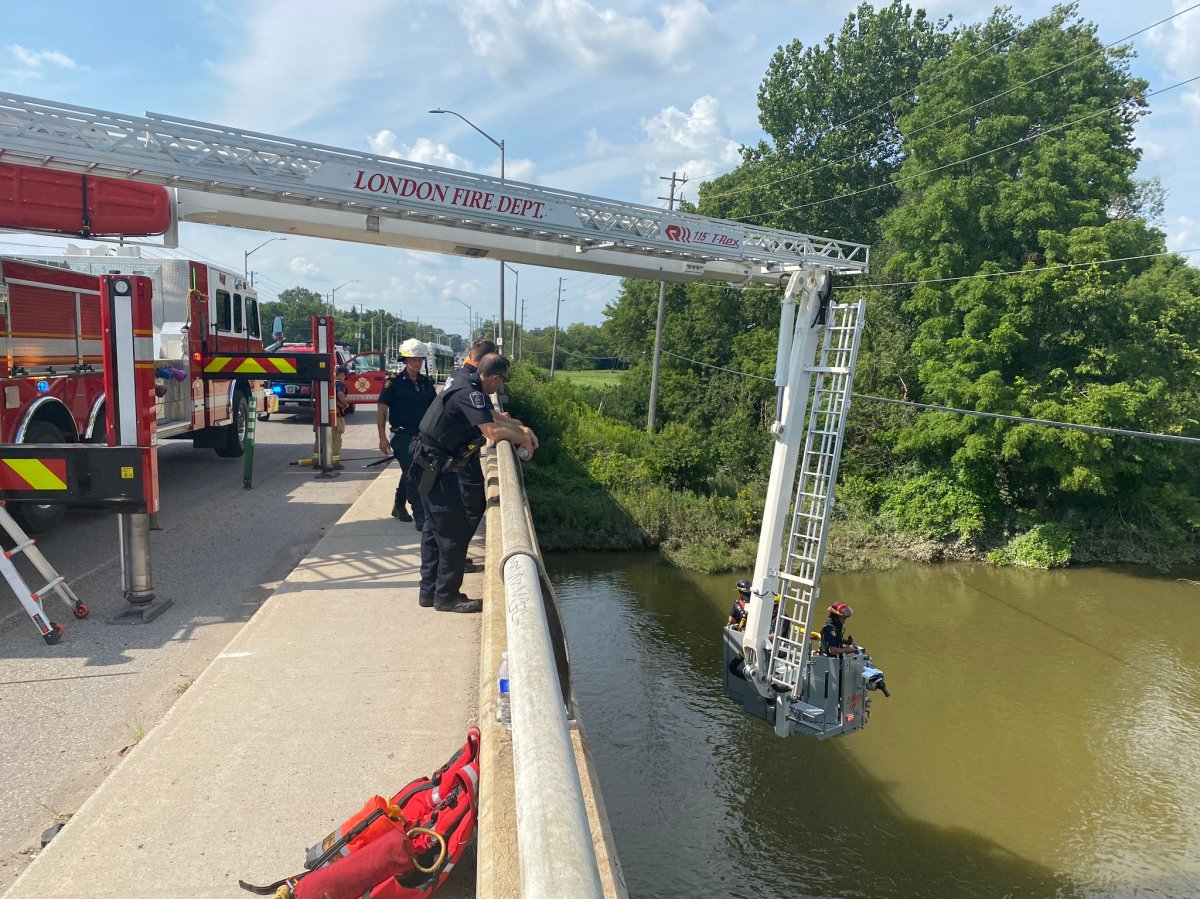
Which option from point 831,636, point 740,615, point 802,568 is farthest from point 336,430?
point 831,636

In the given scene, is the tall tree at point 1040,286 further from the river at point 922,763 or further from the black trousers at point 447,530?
the black trousers at point 447,530

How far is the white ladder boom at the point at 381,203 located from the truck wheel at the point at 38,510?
2.39 metres

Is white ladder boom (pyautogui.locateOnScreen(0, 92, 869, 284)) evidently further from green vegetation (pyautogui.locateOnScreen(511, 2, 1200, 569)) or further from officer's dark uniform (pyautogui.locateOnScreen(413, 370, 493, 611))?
green vegetation (pyautogui.locateOnScreen(511, 2, 1200, 569))

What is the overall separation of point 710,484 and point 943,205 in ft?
33.7

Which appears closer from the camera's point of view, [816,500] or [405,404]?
[816,500]

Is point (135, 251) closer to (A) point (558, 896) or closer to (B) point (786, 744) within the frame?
(B) point (786, 744)

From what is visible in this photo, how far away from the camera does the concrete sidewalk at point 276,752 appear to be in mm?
2758

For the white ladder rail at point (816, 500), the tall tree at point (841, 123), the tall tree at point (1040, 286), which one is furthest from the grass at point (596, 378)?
the white ladder rail at point (816, 500)

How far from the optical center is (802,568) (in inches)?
Answer: 286

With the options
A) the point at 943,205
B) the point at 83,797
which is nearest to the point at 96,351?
the point at 83,797

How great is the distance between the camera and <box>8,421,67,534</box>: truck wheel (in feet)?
23.9

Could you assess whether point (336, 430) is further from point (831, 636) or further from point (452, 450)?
point (831, 636)

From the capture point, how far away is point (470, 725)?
374 centimetres

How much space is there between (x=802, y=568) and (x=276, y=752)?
497 centimetres
